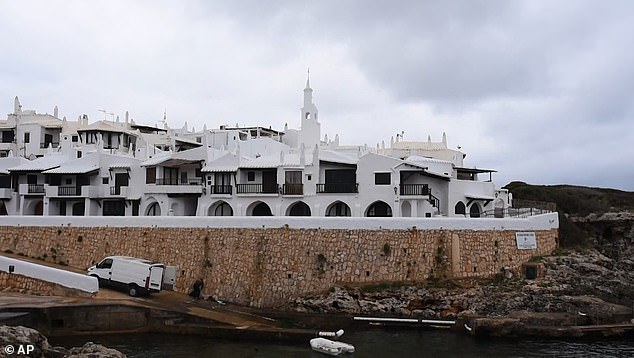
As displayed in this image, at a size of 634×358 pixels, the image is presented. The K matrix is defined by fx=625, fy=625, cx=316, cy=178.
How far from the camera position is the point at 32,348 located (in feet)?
54.4

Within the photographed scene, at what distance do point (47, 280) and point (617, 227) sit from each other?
141 ft

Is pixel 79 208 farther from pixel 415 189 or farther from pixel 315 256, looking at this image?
pixel 415 189

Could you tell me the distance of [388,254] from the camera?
1281 inches

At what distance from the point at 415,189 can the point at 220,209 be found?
1391cm

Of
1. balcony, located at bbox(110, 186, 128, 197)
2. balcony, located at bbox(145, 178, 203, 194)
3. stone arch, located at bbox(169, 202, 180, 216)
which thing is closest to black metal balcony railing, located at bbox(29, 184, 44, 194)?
balcony, located at bbox(110, 186, 128, 197)

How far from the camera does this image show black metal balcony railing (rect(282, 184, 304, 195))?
1620 inches

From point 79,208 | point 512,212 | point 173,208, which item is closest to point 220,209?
point 173,208

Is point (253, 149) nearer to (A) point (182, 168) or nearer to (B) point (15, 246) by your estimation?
(A) point (182, 168)

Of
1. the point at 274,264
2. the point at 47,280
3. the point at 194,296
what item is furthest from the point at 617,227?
the point at 47,280

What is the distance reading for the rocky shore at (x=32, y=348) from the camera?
16.1 meters

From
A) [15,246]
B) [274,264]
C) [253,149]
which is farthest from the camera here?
[253,149]

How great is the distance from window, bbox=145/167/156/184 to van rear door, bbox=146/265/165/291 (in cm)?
1358

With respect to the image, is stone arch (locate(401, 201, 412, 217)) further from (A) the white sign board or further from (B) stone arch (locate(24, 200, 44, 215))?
(B) stone arch (locate(24, 200, 44, 215))

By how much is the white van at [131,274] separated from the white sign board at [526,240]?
61.5ft
